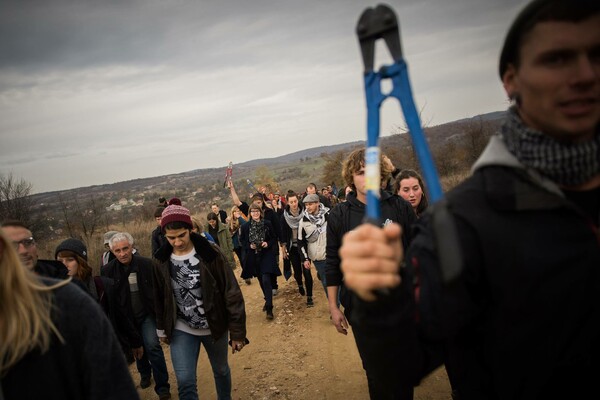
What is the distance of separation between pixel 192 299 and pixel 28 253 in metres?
1.58

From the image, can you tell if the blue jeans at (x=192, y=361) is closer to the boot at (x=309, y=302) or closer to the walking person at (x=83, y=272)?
the walking person at (x=83, y=272)

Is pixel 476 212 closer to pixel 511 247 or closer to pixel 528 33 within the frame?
pixel 511 247

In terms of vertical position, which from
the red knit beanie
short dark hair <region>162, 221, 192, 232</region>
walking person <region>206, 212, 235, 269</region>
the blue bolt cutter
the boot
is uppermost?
the blue bolt cutter

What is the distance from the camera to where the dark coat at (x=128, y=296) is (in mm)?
4277

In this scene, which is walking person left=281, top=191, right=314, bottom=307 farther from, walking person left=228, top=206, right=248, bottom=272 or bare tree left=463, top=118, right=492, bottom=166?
bare tree left=463, top=118, right=492, bottom=166

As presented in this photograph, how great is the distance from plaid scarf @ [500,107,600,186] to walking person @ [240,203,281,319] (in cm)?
608

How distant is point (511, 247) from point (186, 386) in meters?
3.37

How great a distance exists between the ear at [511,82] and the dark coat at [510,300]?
34 centimetres

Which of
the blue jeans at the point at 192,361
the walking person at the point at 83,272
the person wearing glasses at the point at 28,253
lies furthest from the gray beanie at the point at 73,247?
the blue jeans at the point at 192,361

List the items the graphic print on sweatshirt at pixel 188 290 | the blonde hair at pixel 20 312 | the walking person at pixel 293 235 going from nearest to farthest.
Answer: the blonde hair at pixel 20 312 < the graphic print on sweatshirt at pixel 188 290 < the walking person at pixel 293 235

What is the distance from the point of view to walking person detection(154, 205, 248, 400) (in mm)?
3439

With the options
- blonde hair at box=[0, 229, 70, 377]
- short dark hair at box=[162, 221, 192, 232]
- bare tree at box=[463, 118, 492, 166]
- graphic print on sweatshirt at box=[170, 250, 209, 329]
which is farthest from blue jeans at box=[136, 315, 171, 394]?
bare tree at box=[463, 118, 492, 166]

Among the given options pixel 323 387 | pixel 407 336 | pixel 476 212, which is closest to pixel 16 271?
pixel 407 336

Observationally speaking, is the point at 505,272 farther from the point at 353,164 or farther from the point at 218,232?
the point at 218,232
